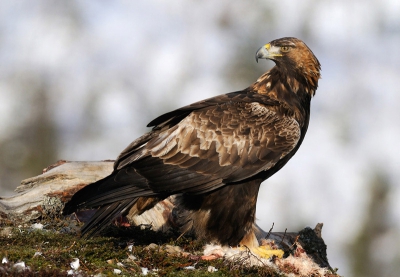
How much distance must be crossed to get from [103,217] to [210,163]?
1.36m

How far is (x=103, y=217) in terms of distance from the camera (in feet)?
21.7

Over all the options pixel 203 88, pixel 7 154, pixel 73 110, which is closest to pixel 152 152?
pixel 7 154

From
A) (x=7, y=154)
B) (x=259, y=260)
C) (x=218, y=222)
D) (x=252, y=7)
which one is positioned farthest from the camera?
(x=252, y=7)

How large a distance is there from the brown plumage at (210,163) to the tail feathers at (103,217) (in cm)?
1

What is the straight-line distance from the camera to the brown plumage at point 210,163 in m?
6.90

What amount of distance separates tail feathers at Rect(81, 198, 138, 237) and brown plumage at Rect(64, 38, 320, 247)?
11 millimetres

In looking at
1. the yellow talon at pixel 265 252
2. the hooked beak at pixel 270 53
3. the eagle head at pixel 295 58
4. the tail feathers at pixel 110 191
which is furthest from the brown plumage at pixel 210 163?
the hooked beak at pixel 270 53

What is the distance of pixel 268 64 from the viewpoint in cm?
2512

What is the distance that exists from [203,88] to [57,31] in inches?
369

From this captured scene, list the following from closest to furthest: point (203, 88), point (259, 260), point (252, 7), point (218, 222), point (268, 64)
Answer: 1. point (259, 260)
2. point (218, 222)
3. point (268, 64)
4. point (203, 88)
5. point (252, 7)

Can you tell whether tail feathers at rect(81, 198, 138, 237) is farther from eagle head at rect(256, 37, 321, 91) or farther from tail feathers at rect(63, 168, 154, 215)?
eagle head at rect(256, 37, 321, 91)

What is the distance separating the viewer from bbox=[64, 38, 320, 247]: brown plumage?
690 centimetres

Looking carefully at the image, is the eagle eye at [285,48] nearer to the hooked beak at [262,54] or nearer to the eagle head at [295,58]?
the eagle head at [295,58]

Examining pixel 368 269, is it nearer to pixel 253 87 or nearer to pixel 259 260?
pixel 253 87
